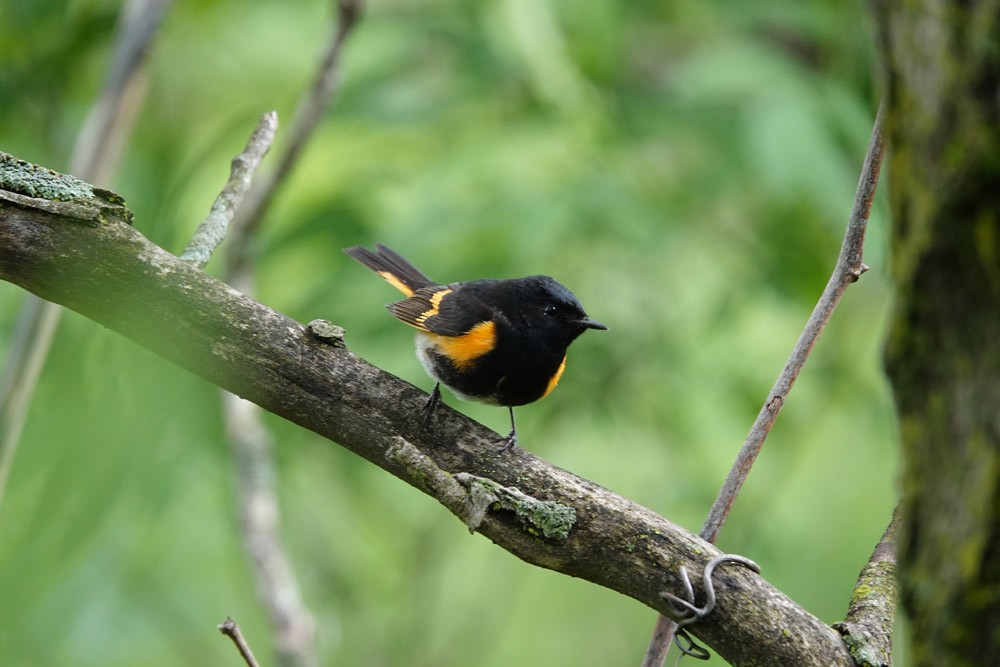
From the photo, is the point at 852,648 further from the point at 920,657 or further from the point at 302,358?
the point at 302,358

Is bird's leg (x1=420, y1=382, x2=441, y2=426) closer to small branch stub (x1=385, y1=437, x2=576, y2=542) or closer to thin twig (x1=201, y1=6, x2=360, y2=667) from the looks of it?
small branch stub (x1=385, y1=437, x2=576, y2=542)

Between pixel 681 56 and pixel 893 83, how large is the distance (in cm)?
543

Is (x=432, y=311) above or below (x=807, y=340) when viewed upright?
above

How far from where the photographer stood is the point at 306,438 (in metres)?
4.93

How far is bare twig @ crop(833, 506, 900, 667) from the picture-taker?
179cm

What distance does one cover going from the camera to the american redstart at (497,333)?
3629 mm

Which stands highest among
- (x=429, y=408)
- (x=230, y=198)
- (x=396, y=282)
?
(x=396, y=282)

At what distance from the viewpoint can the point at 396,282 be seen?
4176 millimetres

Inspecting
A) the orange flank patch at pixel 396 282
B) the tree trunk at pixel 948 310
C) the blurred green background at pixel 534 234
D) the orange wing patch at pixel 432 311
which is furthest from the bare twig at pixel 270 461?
the tree trunk at pixel 948 310

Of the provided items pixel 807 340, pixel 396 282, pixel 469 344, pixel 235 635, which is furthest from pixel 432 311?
pixel 235 635

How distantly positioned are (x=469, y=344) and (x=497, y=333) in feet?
0.39

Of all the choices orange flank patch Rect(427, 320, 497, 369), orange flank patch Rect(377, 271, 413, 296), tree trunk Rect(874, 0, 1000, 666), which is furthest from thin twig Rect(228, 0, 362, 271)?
tree trunk Rect(874, 0, 1000, 666)

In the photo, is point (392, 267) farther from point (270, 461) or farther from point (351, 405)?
point (351, 405)

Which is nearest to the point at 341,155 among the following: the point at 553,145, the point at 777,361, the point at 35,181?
the point at 553,145
